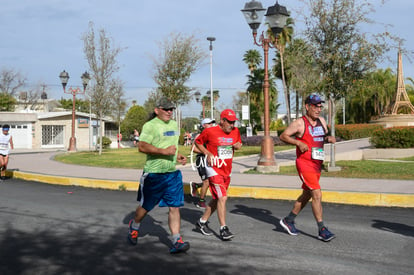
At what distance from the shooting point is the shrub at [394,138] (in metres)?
18.5

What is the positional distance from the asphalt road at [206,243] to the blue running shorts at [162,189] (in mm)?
549

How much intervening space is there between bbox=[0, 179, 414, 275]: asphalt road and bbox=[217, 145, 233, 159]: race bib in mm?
1026

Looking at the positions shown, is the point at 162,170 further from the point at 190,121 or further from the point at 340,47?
the point at 190,121

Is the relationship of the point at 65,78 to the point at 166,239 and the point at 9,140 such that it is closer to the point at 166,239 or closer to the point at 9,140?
the point at 9,140

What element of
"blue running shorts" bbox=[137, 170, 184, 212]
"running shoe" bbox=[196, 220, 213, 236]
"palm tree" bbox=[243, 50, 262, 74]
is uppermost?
"palm tree" bbox=[243, 50, 262, 74]

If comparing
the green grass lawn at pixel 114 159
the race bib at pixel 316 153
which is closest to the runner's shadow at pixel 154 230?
the race bib at pixel 316 153

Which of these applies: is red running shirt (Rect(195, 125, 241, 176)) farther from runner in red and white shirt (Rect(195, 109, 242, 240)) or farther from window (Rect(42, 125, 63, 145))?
window (Rect(42, 125, 63, 145))

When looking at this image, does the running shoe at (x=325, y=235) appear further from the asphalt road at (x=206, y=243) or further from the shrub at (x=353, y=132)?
the shrub at (x=353, y=132)

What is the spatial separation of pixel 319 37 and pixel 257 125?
178 ft

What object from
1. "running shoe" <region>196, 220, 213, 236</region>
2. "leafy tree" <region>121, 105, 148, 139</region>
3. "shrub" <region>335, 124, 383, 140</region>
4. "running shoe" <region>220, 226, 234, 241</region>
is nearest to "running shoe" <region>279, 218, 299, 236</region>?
"running shoe" <region>220, 226, 234, 241</region>

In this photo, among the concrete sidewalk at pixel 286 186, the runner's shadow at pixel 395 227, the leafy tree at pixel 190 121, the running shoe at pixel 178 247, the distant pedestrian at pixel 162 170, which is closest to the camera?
the running shoe at pixel 178 247

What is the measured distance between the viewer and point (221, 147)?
614 cm

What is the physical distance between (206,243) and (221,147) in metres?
1.26

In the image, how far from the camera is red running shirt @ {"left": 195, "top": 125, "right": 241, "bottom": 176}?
605 cm
